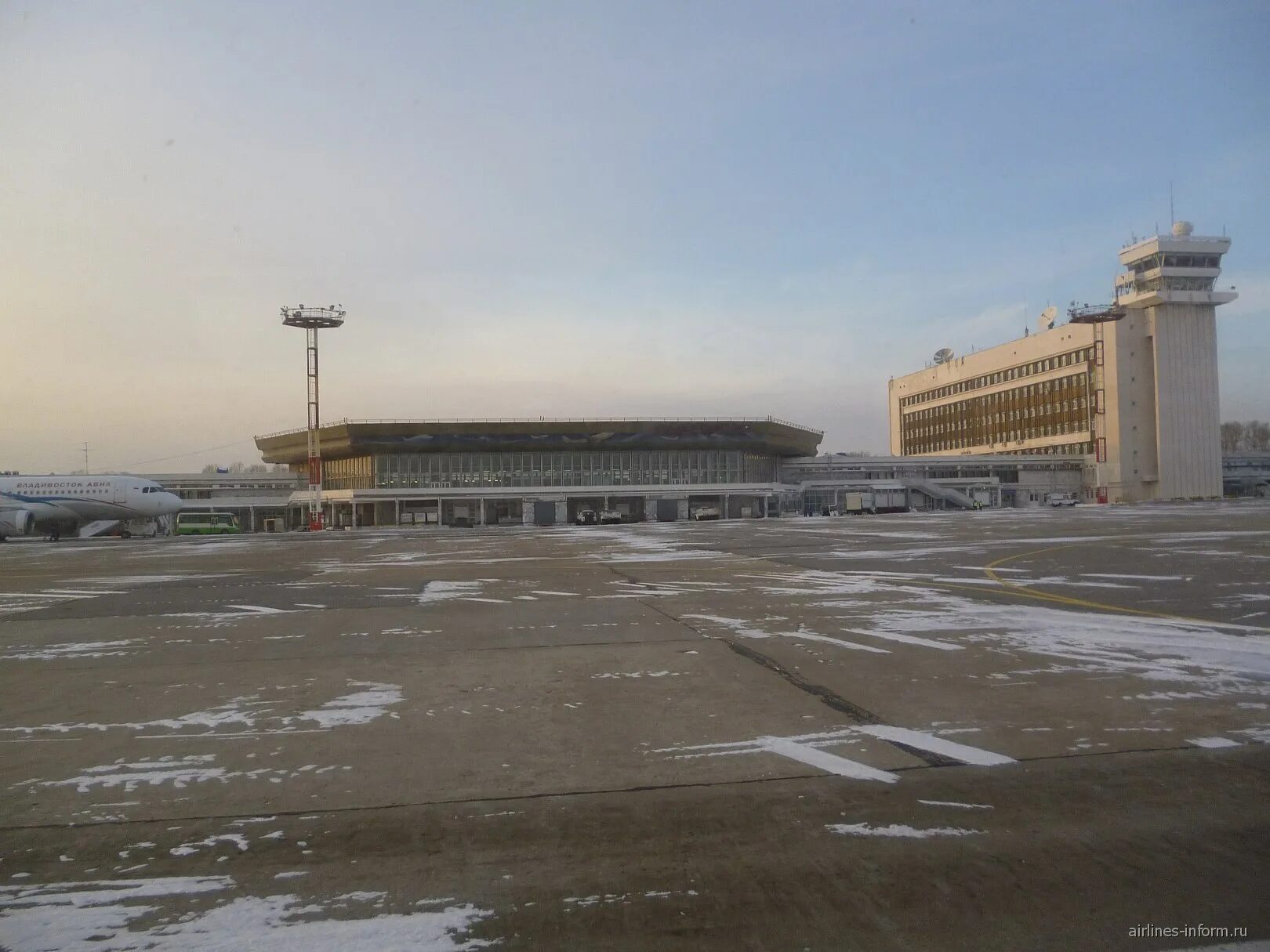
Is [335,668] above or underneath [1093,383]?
underneath

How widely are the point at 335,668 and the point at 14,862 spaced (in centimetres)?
504

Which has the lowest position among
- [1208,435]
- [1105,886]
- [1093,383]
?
[1105,886]

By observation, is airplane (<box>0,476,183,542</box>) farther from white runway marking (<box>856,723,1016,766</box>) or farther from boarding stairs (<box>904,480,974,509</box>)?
boarding stairs (<box>904,480,974,509</box>)

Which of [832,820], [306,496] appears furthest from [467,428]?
[832,820]

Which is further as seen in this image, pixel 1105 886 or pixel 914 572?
pixel 914 572

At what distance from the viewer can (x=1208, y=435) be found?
337 feet

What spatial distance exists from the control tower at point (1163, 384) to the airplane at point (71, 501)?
105 m

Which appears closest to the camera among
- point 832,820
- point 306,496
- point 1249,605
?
point 832,820

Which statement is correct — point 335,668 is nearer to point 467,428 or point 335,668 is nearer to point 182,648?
point 182,648

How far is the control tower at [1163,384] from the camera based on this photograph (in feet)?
329

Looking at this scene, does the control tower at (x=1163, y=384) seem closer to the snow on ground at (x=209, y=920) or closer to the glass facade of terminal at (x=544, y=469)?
the glass facade of terminal at (x=544, y=469)

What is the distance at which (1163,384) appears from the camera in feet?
333

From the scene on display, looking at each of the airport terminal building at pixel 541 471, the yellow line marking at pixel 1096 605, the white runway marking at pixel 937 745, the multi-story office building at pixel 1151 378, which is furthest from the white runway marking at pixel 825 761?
the multi-story office building at pixel 1151 378

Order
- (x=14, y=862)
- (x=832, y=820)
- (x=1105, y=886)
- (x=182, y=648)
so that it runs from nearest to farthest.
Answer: (x=1105, y=886) < (x=14, y=862) < (x=832, y=820) < (x=182, y=648)
